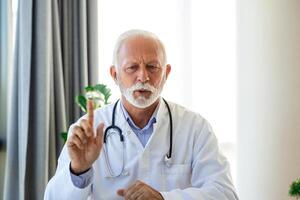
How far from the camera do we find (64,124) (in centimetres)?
249

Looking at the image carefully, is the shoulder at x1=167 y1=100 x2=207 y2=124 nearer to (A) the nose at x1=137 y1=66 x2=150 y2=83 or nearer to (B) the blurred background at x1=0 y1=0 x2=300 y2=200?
(A) the nose at x1=137 y1=66 x2=150 y2=83

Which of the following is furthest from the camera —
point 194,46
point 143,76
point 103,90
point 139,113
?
point 194,46

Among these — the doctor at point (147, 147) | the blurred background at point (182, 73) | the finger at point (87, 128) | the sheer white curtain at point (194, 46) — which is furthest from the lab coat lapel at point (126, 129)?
the sheer white curtain at point (194, 46)

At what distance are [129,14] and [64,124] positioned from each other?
0.93 m

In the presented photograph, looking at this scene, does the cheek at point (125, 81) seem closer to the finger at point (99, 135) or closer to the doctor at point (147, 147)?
the doctor at point (147, 147)

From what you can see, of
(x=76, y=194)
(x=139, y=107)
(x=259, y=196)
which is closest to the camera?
(x=76, y=194)

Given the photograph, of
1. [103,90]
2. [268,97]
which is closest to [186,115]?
[103,90]

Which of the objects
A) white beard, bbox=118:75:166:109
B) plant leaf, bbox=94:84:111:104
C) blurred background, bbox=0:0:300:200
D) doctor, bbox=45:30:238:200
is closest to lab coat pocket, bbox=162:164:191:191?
doctor, bbox=45:30:238:200

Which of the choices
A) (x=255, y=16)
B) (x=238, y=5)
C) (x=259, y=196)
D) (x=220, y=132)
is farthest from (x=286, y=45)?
(x=259, y=196)

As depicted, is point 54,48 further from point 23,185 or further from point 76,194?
point 76,194

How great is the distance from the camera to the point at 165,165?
1497 mm

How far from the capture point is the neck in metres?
1.58

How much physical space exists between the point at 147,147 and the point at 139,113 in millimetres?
152

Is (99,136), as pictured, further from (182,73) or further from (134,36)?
(182,73)
